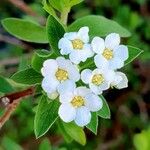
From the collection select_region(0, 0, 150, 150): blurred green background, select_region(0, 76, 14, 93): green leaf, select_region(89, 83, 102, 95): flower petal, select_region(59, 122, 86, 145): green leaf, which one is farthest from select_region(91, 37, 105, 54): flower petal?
select_region(0, 0, 150, 150): blurred green background

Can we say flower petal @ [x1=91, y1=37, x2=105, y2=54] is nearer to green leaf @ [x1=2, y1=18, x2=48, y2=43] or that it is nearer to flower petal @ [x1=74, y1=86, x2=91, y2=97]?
flower petal @ [x1=74, y1=86, x2=91, y2=97]

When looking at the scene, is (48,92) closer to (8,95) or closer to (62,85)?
(62,85)

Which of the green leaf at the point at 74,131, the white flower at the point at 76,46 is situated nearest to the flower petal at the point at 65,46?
the white flower at the point at 76,46

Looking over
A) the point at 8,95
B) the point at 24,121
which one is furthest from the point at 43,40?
the point at 24,121

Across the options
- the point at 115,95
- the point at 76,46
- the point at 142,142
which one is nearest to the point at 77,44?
the point at 76,46

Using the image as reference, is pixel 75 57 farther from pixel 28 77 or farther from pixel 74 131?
pixel 74 131

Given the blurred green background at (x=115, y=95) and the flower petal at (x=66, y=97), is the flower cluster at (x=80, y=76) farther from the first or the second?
the blurred green background at (x=115, y=95)
